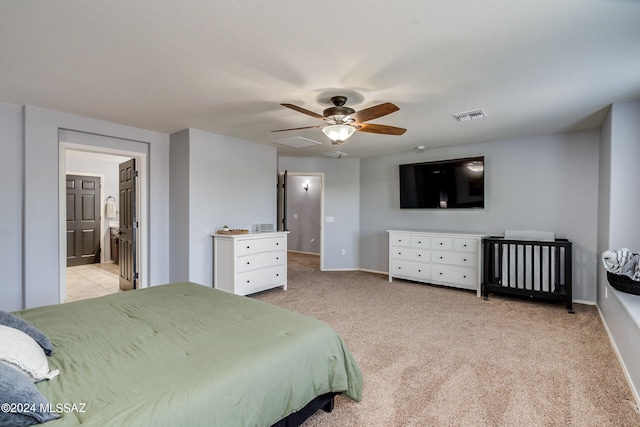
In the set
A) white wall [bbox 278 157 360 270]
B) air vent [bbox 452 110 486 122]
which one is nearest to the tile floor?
white wall [bbox 278 157 360 270]

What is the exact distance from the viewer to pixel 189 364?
1.37m

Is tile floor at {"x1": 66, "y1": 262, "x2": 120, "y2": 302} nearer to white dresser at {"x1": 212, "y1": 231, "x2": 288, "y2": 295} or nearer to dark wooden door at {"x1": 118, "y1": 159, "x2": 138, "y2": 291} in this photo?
dark wooden door at {"x1": 118, "y1": 159, "x2": 138, "y2": 291}

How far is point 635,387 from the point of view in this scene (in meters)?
2.06

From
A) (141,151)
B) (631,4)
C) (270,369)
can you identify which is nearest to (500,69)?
(631,4)

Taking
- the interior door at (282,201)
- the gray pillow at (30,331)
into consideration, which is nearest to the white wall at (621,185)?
the gray pillow at (30,331)

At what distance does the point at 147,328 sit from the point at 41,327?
0.61m

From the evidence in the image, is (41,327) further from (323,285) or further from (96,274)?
(96,274)

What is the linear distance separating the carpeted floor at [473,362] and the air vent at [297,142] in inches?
92.4

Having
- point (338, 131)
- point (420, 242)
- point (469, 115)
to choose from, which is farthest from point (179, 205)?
point (469, 115)

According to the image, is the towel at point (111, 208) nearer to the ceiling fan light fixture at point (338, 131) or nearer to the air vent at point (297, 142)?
the air vent at point (297, 142)

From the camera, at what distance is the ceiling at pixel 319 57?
68.9 inches

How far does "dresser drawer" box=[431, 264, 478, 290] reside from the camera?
4.64 m

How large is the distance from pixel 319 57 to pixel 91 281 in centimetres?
562

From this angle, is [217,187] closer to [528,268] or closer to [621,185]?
[528,268]
